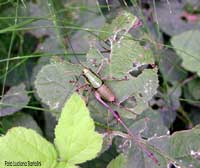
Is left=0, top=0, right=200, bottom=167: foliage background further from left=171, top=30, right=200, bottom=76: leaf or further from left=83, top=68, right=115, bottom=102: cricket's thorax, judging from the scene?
left=83, top=68, right=115, bottom=102: cricket's thorax

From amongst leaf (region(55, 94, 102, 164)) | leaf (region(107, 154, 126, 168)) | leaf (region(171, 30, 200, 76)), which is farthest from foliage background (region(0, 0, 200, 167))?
leaf (region(55, 94, 102, 164))

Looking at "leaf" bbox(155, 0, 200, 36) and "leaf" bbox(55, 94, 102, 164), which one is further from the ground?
"leaf" bbox(55, 94, 102, 164)

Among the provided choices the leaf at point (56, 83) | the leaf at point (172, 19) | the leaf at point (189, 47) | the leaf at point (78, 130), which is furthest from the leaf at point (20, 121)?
the leaf at point (172, 19)

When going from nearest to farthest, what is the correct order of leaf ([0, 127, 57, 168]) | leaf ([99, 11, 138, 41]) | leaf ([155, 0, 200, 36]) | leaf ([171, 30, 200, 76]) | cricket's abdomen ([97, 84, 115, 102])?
1. leaf ([0, 127, 57, 168])
2. cricket's abdomen ([97, 84, 115, 102])
3. leaf ([99, 11, 138, 41])
4. leaf ([171, 30, 200, 76])
5. leaf ([155, 0, 200, 36])

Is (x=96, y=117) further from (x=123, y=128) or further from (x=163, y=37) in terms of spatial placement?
(x=163, y=37)

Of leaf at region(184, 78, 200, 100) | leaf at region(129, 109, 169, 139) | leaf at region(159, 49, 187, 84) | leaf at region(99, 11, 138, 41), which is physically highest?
leaf at region(99, 11, 138, 41)

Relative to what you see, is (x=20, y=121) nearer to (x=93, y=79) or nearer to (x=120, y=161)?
(x=93, y=79)
